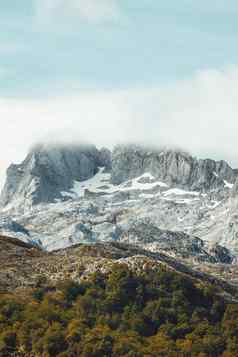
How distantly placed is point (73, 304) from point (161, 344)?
1371cm

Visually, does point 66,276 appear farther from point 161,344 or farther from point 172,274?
point 161,344

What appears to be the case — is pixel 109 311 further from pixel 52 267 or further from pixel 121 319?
pixel 52 267

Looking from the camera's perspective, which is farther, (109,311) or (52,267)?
(52,267)

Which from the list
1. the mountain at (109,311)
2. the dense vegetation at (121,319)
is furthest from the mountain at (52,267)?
the dense vegetation at (121,319)

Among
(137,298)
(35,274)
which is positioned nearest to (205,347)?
(137,298)

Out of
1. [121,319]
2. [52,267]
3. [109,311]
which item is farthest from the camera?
[52,267]

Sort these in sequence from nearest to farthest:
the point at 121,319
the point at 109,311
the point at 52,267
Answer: the point at 121,319
the point at 109,311
the point at 52,267

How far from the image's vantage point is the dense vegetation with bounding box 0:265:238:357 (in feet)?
278

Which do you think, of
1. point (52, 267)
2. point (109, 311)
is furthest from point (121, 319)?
point (52, 267)

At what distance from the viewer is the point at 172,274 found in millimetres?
105688

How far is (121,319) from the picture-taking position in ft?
317

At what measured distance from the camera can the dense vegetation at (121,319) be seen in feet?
278

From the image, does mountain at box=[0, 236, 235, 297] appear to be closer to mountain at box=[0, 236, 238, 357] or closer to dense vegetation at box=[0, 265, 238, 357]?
mountain at box=[0, 236, 238, 357]

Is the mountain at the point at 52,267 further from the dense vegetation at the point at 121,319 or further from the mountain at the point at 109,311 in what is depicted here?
the dense vegetation at the point at 121,319
